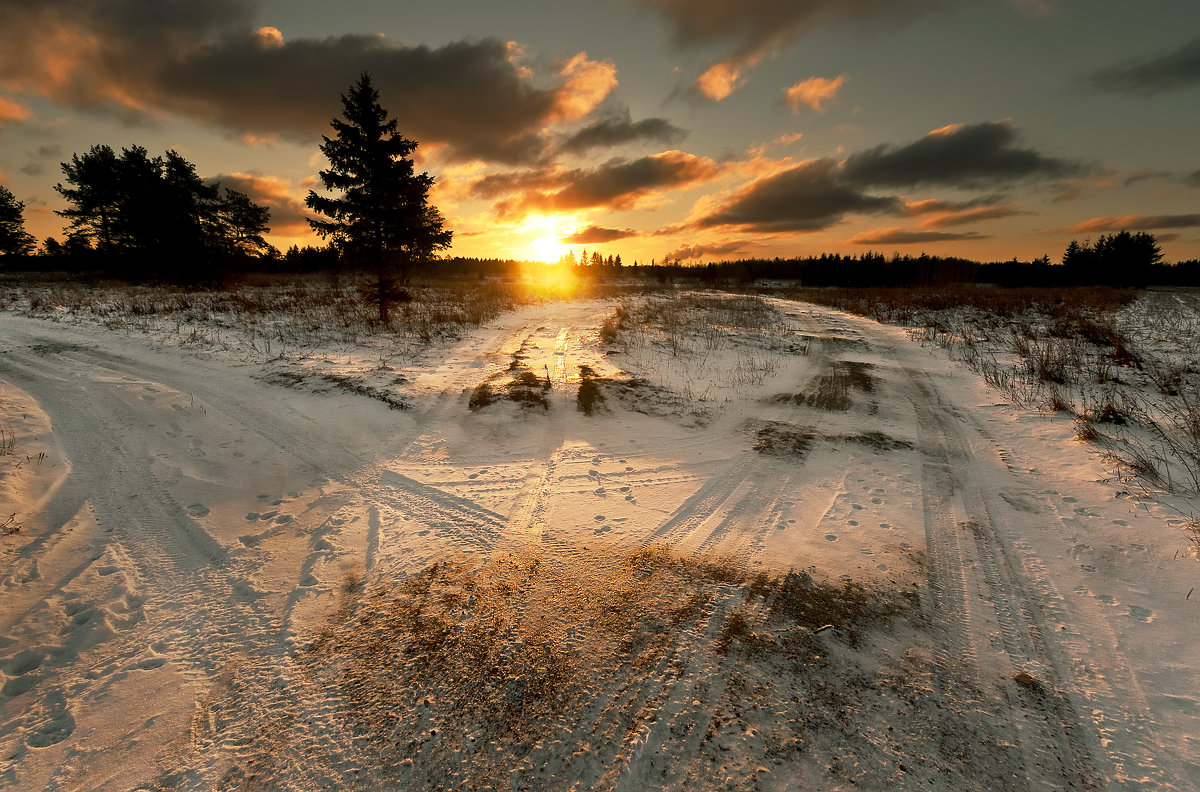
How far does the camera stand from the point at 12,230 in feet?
141

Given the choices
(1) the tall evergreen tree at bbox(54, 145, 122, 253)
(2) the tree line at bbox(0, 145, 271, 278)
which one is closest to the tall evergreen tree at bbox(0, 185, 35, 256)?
(2) the tree line at bbox(0, 145, 271, 278)

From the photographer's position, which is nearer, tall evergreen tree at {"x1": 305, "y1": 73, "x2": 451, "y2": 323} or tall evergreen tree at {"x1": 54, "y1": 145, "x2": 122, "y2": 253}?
tall evergreen tree at {"x1": 305, "y1": 73, "x2": 451, "y2": 323}

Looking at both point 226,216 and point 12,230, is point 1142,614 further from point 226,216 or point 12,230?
point 12,230

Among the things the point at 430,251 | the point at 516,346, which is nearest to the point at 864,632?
the point at 516,346

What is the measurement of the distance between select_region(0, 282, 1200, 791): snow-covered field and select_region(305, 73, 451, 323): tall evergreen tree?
389 inches

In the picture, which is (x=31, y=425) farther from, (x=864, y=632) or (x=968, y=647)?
(x=968, y=647)

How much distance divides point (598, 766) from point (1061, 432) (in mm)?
8326

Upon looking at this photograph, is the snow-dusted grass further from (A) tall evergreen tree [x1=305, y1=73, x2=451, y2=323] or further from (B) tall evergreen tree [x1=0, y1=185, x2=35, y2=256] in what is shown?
(B) tall evergreen tree [x1=0, y1=185, x2=35, y2=256]

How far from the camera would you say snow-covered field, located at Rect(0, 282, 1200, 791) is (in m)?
2.31

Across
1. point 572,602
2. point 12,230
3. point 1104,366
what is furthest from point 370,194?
point 12,230

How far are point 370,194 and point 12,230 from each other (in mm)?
56271

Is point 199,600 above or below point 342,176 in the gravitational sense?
below

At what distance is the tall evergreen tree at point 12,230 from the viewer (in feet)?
139

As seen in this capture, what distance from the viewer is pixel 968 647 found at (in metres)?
2.98
